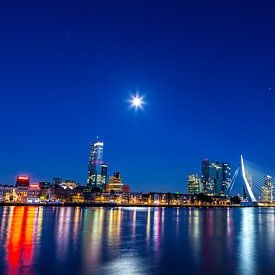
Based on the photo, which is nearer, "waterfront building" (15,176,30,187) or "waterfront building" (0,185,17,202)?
"waterfront building" (0,185,17,202)

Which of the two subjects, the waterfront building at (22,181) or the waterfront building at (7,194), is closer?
the waterfront building at (7,194)

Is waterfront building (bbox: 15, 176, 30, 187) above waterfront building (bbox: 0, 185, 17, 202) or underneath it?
above

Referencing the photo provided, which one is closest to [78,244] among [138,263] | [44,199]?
[138,263]

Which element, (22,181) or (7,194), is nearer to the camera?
(7,194)

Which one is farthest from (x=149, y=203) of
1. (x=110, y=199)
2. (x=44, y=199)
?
(x=44, y=199)

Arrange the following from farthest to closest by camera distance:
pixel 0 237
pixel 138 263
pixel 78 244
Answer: pixel 0 237 → pixel 78 244 → pixel 138 263

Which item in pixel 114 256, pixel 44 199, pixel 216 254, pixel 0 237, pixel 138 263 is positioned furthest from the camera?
pixel 44 199

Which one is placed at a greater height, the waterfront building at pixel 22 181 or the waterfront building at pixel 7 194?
the waterfront building at pixel 22 181

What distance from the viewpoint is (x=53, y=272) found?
13117 mm

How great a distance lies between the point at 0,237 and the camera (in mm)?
22969

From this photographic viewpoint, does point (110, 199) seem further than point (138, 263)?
Yes

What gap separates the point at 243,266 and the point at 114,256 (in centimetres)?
592

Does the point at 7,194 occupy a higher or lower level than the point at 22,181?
lower

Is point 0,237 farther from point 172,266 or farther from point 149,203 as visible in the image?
point 149,203
